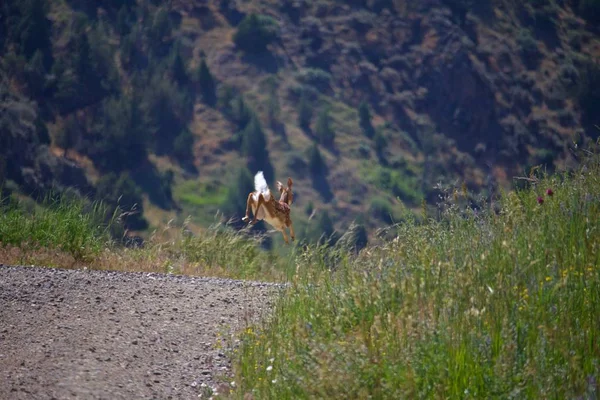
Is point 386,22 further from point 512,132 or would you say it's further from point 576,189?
point 576,189

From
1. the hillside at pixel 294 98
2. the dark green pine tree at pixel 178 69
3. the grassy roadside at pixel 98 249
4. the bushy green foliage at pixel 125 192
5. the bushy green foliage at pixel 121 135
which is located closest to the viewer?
the grassy roadside at pixel 98 249

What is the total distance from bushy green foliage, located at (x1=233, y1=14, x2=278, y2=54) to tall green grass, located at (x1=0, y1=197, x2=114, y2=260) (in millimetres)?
58644

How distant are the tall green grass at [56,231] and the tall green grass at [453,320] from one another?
4.15 meters

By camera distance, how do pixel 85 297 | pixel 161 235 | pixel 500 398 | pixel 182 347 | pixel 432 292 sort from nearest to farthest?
1. pixel 500 398
2. pixel 432 292
3. pixel 182 347
4. pixel 85 297
5. pixel 161 235

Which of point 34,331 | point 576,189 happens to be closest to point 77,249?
point 34,331

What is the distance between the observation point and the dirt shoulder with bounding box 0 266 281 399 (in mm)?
5387

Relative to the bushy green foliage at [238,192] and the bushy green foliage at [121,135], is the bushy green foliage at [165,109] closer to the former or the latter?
the bushy green foliage at [121,135]

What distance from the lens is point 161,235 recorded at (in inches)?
Result: 458

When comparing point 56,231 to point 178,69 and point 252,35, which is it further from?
point 252,35

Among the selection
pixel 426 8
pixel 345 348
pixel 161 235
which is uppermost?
pixel 345 348

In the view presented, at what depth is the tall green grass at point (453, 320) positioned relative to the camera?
14.4ft

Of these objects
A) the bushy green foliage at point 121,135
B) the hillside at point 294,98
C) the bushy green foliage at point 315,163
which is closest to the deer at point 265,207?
the hillside at point 294,98

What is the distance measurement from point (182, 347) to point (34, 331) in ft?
3.68

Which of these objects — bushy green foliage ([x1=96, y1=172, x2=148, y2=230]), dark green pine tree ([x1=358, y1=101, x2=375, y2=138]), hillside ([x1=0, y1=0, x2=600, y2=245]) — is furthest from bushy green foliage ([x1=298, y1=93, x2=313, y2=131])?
bushy green foliage ([x1=96, y1=172, x2=148, y2=230])
